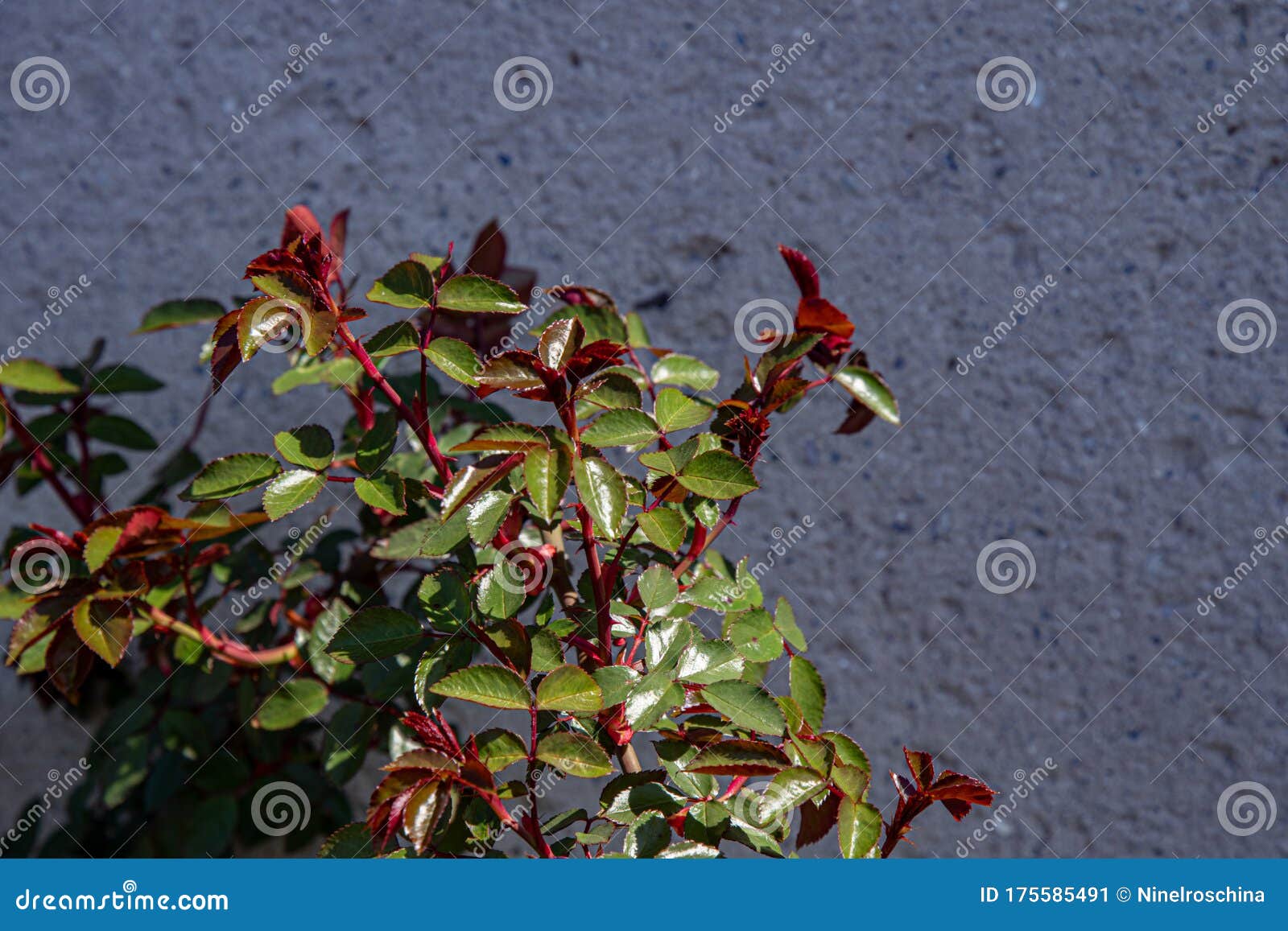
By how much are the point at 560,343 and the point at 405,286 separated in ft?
0.60

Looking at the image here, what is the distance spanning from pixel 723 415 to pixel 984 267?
3.20 feet

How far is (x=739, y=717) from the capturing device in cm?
105

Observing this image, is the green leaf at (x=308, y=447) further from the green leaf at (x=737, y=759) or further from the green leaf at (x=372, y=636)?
the green leaf at (x=737, y=759)

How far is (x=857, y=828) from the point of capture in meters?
1.03

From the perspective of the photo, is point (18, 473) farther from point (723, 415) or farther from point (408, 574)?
point (723, 415)

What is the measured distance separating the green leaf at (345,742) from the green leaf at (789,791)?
56 centimetres

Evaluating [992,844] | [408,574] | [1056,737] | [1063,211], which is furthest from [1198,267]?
[408,574]

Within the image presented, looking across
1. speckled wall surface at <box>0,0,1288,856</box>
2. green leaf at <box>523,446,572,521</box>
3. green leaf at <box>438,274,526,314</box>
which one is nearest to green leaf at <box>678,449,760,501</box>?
green leaf at <box>523,446,572,521</box>

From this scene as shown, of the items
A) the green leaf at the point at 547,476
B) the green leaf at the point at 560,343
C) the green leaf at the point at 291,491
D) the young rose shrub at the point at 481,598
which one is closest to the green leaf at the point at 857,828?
the young rose shrub at the point at 481,598

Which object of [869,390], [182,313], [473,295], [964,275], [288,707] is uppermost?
[964,275]

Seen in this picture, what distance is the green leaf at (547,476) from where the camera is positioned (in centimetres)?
96

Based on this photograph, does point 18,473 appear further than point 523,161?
No

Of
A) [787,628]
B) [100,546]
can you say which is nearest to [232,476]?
[100,546]

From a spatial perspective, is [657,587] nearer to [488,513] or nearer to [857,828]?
[488,513]
